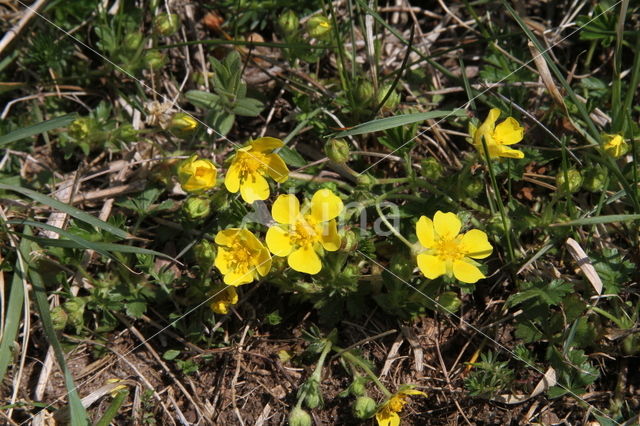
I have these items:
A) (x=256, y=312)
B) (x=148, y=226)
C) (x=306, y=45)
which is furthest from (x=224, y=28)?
(x=256, y=312)

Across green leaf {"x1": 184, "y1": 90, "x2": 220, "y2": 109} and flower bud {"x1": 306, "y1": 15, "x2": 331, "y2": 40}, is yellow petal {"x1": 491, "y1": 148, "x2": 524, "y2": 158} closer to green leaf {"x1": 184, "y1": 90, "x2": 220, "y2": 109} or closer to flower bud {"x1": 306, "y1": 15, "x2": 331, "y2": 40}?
flower bud {"x1": 306, "y1": 15, "x2": 331, "y2": 40}

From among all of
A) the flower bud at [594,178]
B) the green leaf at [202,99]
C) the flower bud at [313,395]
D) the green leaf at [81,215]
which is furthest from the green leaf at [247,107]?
the flower bud at [594,178]

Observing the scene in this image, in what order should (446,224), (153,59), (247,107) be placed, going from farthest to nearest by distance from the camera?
(153,59), (247,107), (446,224)

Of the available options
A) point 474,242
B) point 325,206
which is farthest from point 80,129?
point 474,242

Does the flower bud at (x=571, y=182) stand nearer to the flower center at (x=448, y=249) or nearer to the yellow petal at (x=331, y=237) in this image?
the flower center at (x=448, y=249)

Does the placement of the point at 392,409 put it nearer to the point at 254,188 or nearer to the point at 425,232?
the point at 425,232

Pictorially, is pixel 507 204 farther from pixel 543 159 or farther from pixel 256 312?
pixel 256 312

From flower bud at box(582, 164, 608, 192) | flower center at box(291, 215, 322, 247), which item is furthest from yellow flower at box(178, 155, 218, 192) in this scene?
flower bud at box(582, 164, 608, 192)
